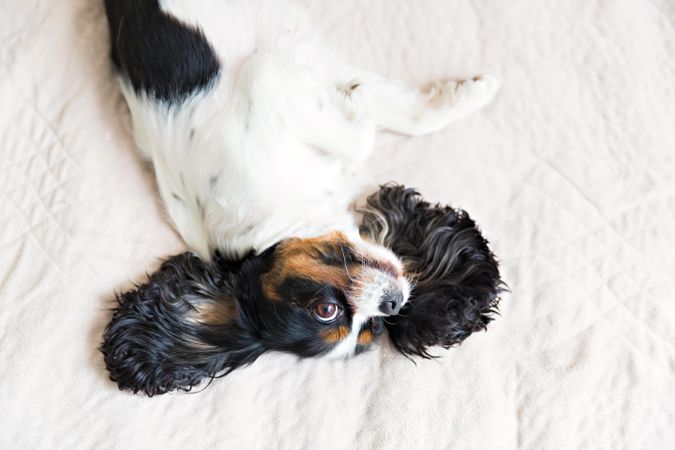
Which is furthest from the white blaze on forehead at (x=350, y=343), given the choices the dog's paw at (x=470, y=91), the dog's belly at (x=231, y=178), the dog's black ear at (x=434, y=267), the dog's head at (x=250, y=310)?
the dog's paw at (x=470, y=91)

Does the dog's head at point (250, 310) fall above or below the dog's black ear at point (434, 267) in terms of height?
above

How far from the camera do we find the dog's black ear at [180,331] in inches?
78.0

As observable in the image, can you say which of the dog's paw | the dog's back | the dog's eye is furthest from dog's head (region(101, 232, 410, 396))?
the dog's paw

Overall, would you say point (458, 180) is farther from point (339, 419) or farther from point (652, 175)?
point (339, 419)

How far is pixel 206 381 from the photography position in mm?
2123

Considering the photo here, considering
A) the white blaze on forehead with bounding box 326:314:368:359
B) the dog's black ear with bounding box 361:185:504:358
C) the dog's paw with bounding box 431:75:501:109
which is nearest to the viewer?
the white blaze on forehead with bounding box 326:314:368:359

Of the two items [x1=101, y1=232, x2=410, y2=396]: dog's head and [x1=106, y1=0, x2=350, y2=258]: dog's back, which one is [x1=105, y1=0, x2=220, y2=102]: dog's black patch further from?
[x1=101, y1=232, x2=410, y2=396]: dog's head

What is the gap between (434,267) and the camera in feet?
7.35

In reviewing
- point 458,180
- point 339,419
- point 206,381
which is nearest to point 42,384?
point 206,381

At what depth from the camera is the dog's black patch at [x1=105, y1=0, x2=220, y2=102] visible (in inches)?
82.9

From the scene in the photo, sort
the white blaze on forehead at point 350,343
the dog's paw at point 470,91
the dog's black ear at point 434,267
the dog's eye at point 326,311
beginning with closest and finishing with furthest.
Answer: the dog's eye at point 326,311
the white blaze on forehead at point 350,343
the dog's black ear at point 434,267
the dog's paw at point 470,91

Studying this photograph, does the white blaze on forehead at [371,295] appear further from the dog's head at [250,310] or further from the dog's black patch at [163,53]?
the dog's black patch at [163,53]

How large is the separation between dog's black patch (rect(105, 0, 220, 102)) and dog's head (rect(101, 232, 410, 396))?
634 millimetres

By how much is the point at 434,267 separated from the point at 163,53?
1.23m
